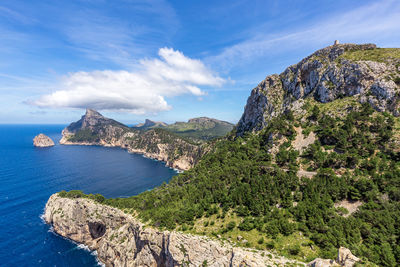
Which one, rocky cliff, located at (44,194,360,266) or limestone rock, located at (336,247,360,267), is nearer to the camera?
limestone rock, located at (336,247,360,267)

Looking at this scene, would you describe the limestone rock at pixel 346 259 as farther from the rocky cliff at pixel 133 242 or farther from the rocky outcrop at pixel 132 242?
the rocky outcrop at pixel 132 242

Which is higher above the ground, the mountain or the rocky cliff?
the mountain

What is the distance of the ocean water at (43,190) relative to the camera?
6800 cm

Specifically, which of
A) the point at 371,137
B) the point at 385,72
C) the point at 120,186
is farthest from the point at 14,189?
the point at 385,72

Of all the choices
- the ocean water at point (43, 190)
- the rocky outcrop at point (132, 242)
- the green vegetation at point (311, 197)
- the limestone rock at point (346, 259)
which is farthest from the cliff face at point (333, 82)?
the ocean water at point (43, 190)

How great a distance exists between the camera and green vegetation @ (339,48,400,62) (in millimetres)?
76938

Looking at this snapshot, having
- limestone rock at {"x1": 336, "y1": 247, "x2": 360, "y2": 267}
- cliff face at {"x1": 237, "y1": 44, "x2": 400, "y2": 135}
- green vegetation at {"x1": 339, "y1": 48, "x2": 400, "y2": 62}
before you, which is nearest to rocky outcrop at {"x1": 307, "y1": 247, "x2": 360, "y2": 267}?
limestone rock at {"x1": 336, "y1": 247, "x2": 360, "y2": 267}

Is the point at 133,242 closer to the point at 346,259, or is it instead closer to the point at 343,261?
the point at 343,261

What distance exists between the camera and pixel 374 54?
83.2m

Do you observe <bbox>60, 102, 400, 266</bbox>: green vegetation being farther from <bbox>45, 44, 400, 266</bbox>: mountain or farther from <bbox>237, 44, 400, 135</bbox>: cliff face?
<bbox>237, 44, 400, 135</bbox>: cliff face

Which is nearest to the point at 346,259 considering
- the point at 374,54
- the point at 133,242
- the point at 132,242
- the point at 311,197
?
the point at 311,197

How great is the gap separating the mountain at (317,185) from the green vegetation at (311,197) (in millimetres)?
264

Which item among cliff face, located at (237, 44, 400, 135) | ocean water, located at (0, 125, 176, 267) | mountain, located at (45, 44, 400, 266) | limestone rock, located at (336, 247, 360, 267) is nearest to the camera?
limestone rock, located at (336, 247, 360, 267)

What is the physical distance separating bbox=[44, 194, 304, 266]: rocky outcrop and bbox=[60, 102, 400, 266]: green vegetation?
4.03 meters
